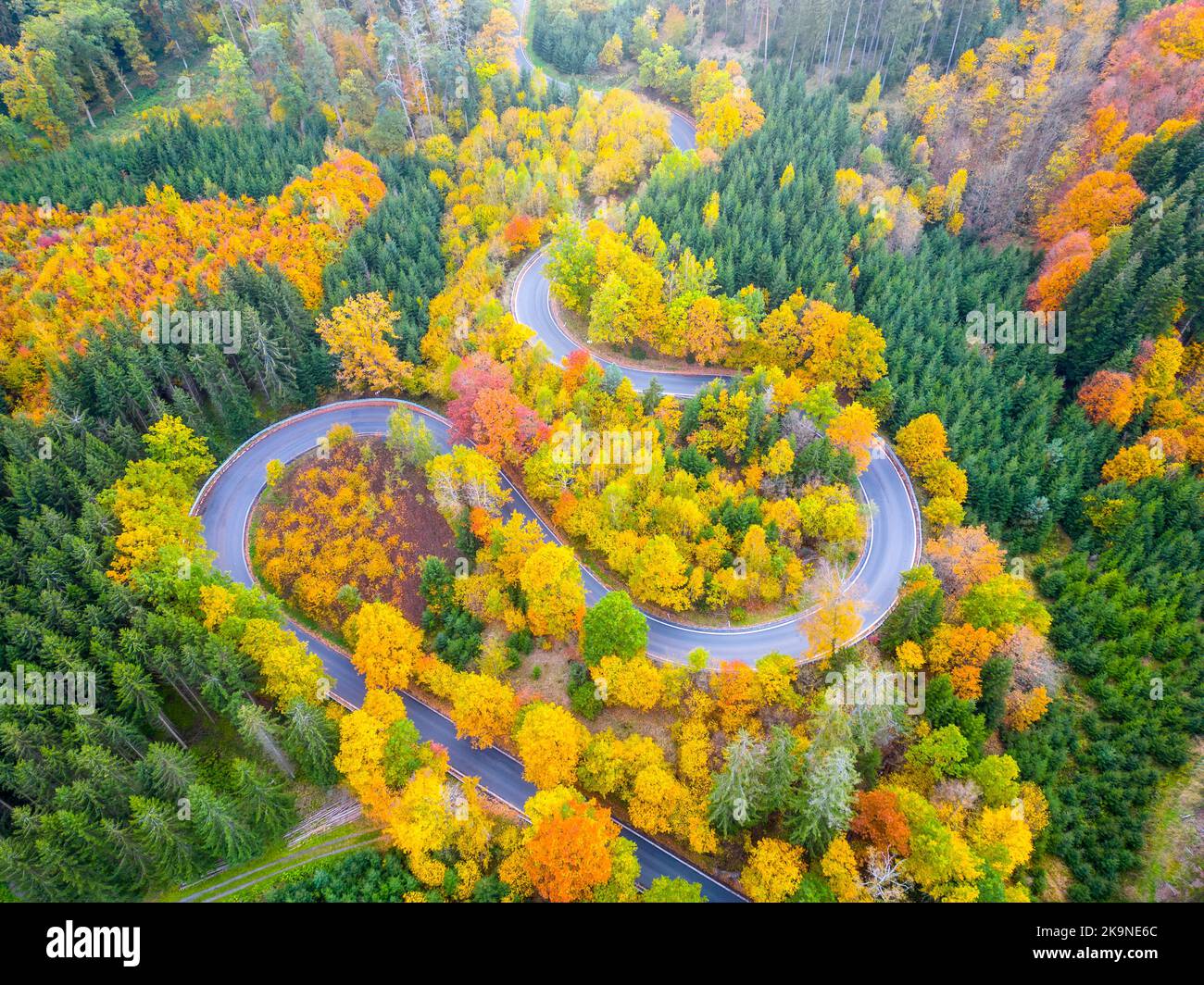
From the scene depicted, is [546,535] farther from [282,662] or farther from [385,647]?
[282,662]

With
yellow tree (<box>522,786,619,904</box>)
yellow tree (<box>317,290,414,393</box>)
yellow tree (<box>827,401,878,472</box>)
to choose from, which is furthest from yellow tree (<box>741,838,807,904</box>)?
yellow tree (<box>317,290,414,393</box>)

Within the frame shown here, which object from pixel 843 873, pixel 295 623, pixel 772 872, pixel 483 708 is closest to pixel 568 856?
pixel 483 708

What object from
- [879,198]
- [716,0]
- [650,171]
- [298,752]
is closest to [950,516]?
[879,198]

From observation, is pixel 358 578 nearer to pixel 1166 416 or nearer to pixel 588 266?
pixel 588 266

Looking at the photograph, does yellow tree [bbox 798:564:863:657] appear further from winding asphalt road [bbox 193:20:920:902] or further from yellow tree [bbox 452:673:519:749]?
yellow tree [bbox 452:673:519:749]

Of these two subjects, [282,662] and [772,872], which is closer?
[772,872]

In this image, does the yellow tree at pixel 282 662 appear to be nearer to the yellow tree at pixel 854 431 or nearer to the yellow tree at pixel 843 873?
the yellow tree at pixel 843 873
